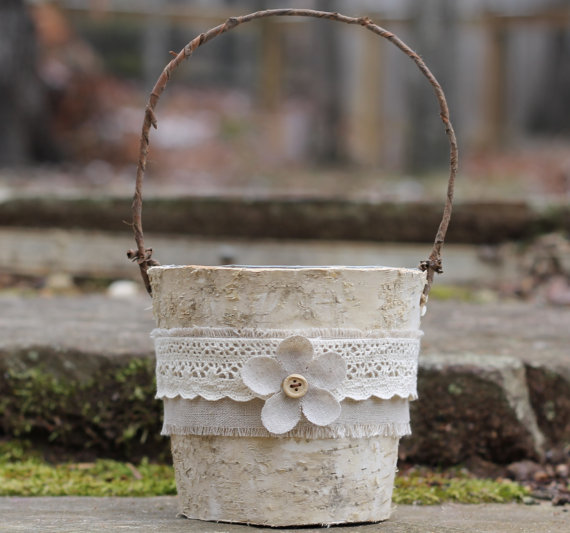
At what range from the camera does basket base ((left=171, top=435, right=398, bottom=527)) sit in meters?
1.67

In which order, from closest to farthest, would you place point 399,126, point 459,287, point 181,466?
point 181,466 < point 459,287 < point 399,126

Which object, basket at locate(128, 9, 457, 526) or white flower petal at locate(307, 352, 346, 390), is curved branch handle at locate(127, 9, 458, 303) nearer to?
basket at locate(128, 9, 457, 526)

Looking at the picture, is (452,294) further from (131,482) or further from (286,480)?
(286,480)

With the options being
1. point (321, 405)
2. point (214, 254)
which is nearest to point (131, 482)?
point (321, 405)

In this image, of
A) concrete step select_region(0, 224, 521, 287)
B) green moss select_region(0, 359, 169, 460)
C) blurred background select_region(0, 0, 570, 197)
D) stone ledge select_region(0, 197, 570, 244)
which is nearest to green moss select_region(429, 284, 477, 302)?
concrete step select_region(0, 224, 521, 287)

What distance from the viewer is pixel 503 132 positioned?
42.4ft

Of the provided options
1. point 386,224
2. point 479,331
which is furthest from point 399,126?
point 479,331

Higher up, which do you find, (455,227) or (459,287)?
(455,227)

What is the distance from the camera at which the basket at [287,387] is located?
1.64 m

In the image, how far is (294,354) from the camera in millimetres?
1642

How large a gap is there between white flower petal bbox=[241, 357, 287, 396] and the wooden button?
0.02 m

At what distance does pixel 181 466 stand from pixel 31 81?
5.55 meters

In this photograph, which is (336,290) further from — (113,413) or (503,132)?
(503,132)

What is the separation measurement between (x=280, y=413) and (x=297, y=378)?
0.24ft
